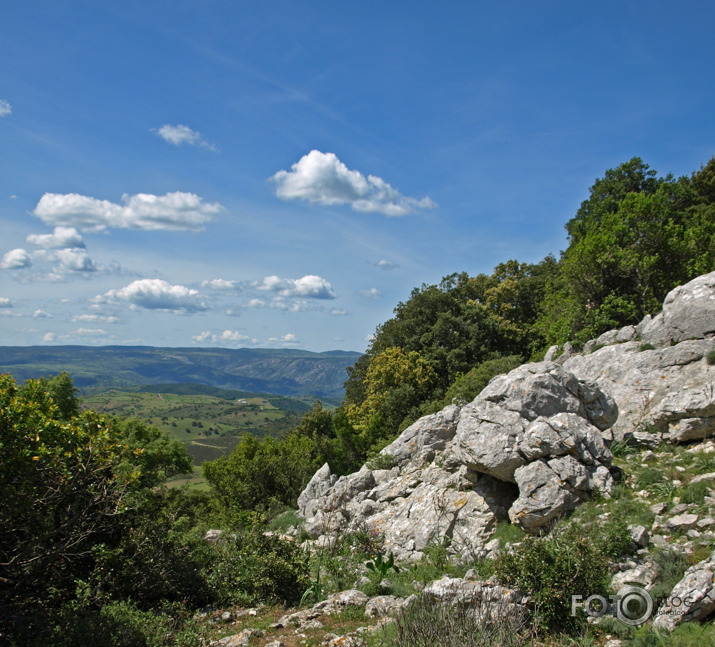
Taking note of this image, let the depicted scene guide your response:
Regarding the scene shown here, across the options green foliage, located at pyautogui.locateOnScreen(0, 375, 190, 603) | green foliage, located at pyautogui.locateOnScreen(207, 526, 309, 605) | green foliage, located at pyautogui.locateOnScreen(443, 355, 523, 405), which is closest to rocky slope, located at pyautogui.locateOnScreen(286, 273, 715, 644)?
green foliage, located at pyautogui.locateOnScreen(207, 526, 309, 605)

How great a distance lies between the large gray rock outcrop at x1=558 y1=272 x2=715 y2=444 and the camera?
1218 cm

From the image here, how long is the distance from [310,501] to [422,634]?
1490cm

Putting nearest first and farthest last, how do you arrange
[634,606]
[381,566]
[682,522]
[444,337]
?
[634,606]
[682,522]
[381,566]
[444,337]

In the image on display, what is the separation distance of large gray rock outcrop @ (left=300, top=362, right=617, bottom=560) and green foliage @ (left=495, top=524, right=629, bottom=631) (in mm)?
1988

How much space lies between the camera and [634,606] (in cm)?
770

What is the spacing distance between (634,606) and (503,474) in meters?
4.50

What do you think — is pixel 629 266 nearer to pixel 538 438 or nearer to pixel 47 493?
pixel 538 438

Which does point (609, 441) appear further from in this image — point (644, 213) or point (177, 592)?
point (644, 213)

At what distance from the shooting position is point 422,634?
6.35m

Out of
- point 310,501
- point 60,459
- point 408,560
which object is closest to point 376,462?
point 310,501

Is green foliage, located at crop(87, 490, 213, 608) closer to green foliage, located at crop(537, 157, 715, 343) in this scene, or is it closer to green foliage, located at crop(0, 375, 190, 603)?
green foliage, located at crop(0, 375, 190, 603)

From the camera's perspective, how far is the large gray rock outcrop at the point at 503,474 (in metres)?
11.0

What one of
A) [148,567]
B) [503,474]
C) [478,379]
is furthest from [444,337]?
[148,567]

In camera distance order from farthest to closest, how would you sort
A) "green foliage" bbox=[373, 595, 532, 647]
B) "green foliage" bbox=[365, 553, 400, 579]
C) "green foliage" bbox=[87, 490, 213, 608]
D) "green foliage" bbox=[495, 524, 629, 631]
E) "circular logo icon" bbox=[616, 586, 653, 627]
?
1. "green foliage" bbox=[365, 553, 400, 579]
2. "green foliage" bbox=[87, 490, 213, 608]
3. "green foliage" bbox=[495, 524, 629, 631]
4. "circular logo icon" bbox=[616, 586, 653, 627]
5. "green foliage" bbox=[373, 595, 532, 647]
